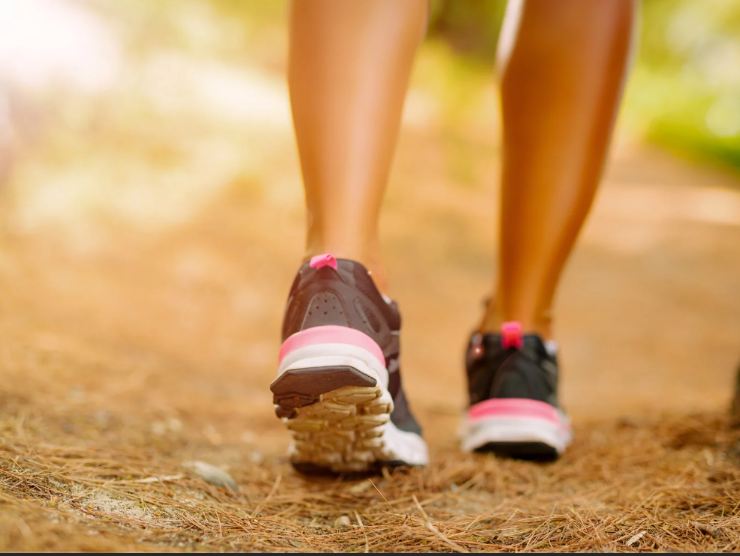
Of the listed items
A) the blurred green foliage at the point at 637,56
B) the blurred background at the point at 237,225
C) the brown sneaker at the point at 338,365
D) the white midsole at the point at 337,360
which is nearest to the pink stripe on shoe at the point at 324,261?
the brown sneaker at the point at 338,365

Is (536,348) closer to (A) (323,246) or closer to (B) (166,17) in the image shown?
(A) (323,246)

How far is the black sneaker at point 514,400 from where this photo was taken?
115 centimetres

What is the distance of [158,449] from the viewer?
3.77 feet

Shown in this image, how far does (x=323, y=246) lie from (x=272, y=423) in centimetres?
83

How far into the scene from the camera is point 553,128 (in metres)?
1.20

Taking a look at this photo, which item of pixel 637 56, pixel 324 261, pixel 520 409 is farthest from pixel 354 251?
pixel 637 56

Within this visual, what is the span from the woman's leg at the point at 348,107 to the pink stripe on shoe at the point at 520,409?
0.44m

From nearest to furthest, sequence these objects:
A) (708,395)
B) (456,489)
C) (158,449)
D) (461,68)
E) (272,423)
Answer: (456,489) < (158,449) < (272,423) < (708,395) < (461,68)

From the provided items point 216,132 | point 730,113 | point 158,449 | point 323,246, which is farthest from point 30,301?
point 730,113

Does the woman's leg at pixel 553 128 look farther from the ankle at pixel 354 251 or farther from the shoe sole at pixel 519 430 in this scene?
Answer: the ankle at pixel 354 251

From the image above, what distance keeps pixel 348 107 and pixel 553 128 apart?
481mm

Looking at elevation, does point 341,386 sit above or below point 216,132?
below

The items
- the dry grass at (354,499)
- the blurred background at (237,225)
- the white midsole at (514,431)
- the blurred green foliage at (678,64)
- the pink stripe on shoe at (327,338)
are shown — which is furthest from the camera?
the blurred green foliage at (678,64)

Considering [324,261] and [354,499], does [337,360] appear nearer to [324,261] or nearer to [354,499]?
[324,261]
